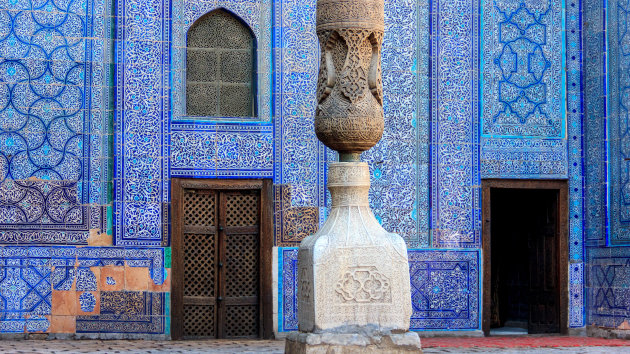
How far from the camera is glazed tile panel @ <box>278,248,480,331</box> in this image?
11.9 meters

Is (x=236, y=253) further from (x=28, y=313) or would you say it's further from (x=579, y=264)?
(x=579, y=264)

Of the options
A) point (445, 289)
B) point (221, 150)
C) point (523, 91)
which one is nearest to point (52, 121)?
point (221, 150)

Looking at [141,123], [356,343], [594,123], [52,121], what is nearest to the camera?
[356,343]

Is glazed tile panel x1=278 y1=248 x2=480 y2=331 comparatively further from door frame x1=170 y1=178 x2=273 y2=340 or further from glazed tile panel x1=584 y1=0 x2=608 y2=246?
door frame x1=170 y1=178 x2=273 y2=340

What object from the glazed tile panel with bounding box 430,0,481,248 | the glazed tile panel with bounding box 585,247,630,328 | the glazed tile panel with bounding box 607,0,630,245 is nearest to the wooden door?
the glazed tile panel with bounding box 585,247,630,328

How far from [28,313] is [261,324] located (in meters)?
2.48

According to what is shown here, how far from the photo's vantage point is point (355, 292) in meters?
8.09

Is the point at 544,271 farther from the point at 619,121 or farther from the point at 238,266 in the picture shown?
the point at 238,266

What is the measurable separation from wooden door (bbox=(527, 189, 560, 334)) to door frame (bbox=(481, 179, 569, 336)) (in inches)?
2.9

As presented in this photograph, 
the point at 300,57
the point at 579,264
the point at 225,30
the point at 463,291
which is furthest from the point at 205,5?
the point at 579,264

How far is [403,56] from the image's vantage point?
12.1 meters

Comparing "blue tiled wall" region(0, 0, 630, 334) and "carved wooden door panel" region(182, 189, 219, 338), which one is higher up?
"blue tiled wall" region(0, 0, 630, 334)

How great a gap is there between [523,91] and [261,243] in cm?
356

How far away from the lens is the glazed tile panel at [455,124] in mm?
12133
